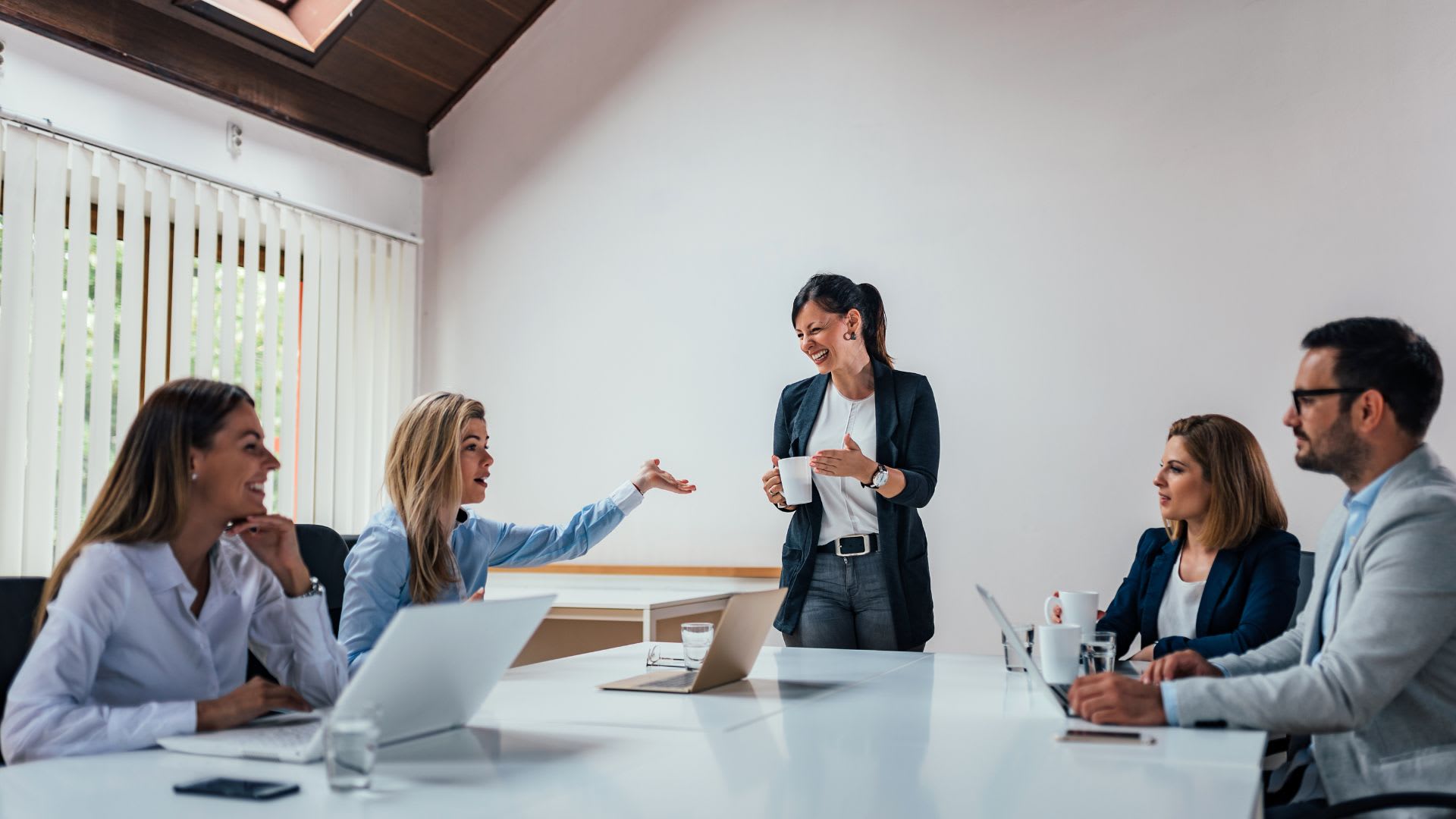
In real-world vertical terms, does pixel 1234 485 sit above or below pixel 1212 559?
above

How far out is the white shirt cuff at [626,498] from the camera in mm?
2951

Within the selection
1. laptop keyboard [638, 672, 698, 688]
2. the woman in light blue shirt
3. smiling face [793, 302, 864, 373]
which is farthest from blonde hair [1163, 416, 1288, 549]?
the woman in light blue shirt

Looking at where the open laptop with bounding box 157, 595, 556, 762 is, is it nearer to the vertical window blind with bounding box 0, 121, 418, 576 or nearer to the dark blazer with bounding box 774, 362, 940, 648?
the dark blazer with bounding box 774, 362, 940, 648

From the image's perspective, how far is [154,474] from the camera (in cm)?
169

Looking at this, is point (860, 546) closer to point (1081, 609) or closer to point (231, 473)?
point (1081, 609)

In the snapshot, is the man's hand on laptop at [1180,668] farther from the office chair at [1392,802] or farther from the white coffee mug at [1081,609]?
the office chair at [1392,802]

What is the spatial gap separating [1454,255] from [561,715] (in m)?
2.88

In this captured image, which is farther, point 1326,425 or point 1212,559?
point 1212,559

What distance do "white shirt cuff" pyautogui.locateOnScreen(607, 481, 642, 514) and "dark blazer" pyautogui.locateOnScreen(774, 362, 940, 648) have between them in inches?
16.1

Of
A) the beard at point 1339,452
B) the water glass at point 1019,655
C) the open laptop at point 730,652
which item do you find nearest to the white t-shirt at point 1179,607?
the water glass at point 1019,655

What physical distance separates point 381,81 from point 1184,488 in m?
3.28

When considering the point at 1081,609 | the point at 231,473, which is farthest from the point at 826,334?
the point at 231,473

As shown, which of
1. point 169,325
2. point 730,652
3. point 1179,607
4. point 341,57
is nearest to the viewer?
point 730,652

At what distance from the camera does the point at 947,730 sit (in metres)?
1.52
